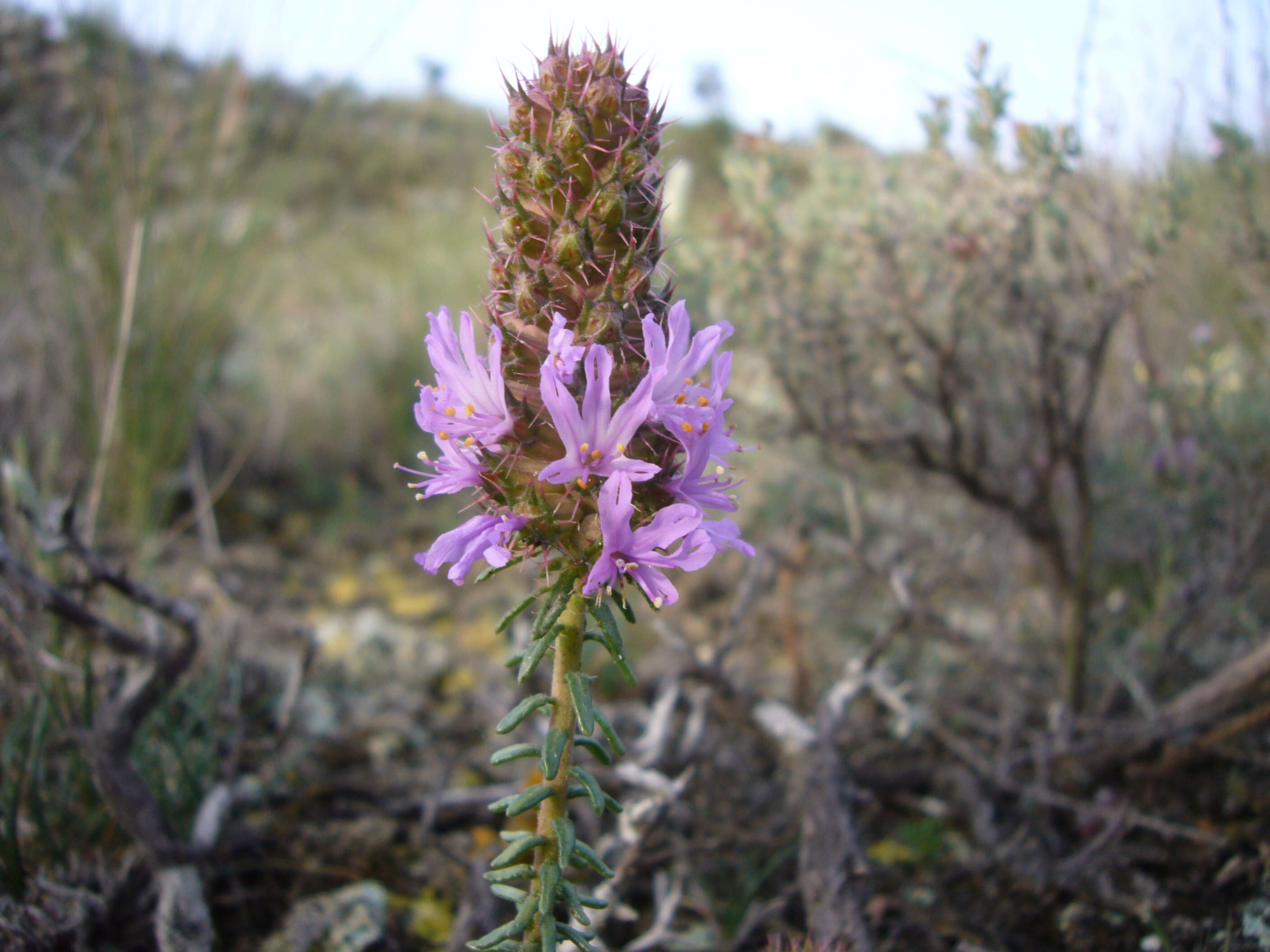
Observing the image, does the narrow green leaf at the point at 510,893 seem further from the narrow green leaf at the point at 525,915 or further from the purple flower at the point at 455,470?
the purple flower at the point at 455,470

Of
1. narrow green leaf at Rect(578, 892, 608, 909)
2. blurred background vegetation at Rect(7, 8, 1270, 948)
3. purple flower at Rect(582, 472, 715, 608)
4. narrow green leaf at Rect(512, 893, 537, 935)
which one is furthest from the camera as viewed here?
blurred background vegetation at Rect(7, 8, 1270, 948)

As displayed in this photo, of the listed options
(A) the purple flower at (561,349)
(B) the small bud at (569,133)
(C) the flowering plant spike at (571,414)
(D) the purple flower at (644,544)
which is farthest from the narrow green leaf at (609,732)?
(B) the small bud at (569,133)

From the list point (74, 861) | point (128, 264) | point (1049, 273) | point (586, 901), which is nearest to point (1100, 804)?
point (586, 901)

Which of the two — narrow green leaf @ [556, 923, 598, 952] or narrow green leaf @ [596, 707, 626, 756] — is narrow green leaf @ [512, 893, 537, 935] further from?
narrow green leaf @ [596, 707, 626, 756]

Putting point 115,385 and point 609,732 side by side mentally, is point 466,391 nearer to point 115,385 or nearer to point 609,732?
point 609,732

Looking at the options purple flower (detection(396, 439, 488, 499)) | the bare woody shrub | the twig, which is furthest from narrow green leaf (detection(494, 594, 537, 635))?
the twig

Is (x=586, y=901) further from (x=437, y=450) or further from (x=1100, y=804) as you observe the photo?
(x=437, y=450)
